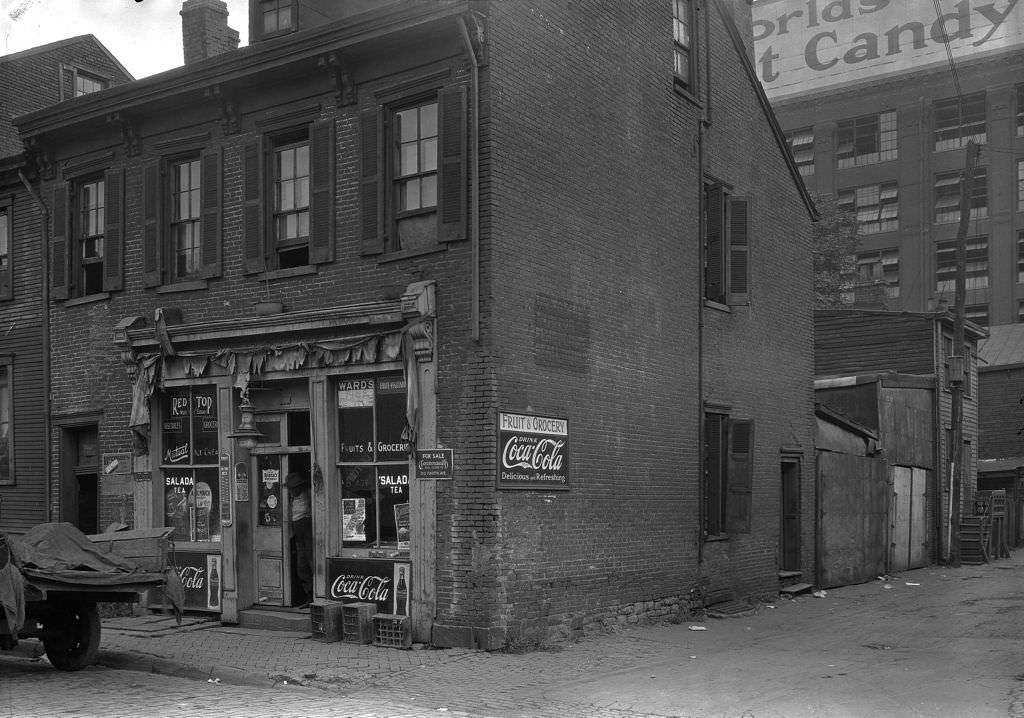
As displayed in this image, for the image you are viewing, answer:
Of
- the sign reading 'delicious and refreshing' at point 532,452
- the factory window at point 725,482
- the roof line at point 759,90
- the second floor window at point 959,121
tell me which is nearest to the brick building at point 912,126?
the second floor window at point 959,121

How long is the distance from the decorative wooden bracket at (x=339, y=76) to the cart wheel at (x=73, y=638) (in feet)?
22.1

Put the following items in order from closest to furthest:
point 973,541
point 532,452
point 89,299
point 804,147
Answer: point 532,452
point 89,299
point 973,541
point 804,147

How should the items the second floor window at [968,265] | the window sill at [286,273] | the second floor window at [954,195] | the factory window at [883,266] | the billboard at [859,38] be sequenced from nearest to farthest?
the window sill at [286,273], the billboard at [859,38], the second floor window at [954,195], the second floor window at [968,265], the factory window at [883,266]

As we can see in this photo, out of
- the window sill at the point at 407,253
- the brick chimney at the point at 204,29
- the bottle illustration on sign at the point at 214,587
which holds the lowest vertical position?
the bottle illustration on sign at the point at 214,587

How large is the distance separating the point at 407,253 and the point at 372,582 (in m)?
3.94

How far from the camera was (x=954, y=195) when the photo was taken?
55.3 meters

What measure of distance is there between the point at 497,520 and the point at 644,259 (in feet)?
16.2

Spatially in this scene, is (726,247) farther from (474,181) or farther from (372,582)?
(372,582)

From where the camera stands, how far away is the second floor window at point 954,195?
179 feet

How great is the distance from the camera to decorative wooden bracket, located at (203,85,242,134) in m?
15.4

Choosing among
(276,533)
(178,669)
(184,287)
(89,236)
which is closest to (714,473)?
(276,533)

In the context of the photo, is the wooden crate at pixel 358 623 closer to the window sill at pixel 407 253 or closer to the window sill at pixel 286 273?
the window sill at pixel 407 253

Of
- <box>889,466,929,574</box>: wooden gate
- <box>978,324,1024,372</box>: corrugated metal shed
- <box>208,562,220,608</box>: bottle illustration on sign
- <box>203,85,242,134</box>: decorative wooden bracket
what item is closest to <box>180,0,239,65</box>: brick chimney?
<box>203,85,242,134</box>: decorative wooden bracket

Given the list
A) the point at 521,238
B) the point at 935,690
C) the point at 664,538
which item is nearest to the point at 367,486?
the point at 521,238
